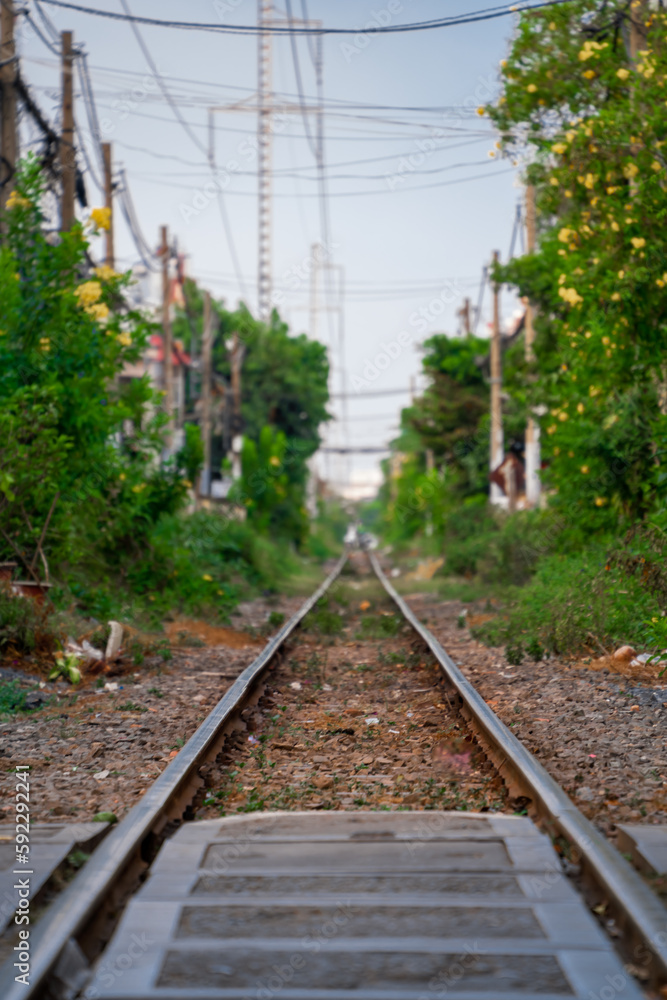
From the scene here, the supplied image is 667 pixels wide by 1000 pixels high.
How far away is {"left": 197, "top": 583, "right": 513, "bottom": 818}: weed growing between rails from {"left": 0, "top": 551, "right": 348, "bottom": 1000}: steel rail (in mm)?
201

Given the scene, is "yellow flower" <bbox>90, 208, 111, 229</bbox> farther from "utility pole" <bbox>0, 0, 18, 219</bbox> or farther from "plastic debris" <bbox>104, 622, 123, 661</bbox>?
"plastic debris" <bbox>104, 622, 123, 661</bbox>

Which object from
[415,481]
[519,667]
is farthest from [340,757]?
[415,481]

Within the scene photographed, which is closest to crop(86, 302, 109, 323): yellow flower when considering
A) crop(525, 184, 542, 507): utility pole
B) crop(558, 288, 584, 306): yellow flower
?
crop(558, 288, 584, 306): yellow flower

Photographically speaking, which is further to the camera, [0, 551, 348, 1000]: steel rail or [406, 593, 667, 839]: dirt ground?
[406, 593, 667, 839]: dirt ground

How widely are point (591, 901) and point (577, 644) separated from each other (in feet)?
21.4

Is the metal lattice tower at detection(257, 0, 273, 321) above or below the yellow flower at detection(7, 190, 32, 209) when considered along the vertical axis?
above

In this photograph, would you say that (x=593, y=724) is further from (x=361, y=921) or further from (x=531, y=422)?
(x=531, y=422)

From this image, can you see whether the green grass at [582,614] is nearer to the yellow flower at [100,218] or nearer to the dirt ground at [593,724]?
the dirt ground at [593,724]

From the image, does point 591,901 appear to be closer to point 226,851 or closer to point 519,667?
point 226,851

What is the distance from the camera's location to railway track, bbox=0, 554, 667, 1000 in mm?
2836

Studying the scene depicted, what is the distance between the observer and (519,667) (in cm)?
967

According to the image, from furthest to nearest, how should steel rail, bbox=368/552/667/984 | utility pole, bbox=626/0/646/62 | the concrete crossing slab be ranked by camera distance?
utility pole, bbox=626/0/646/62, steel rail, bbox=368/552/667/984, the concrete crossing slab

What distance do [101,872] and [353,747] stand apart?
3022 mm

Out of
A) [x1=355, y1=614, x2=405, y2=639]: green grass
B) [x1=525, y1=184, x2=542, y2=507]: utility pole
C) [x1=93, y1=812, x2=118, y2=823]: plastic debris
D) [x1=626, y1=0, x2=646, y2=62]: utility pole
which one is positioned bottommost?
[x1=355, y1=614, x2=405, y2=639]: green grass
